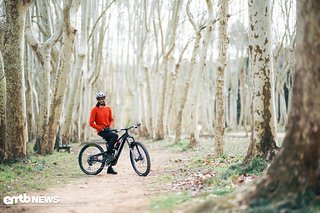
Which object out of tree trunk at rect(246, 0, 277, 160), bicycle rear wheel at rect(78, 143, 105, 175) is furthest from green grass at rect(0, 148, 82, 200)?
tree trunk at rect(246, 0, 277, 160)

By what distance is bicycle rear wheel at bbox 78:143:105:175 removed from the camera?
32.4ft

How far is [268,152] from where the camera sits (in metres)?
7.93

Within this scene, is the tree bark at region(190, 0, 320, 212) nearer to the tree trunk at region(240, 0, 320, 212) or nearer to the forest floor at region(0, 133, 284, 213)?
the tree trunk at region(240, 0, 320, 212)

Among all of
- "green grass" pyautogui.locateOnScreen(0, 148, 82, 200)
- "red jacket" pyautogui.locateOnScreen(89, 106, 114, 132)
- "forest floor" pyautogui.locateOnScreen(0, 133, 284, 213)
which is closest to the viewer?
"forest floor" pyautogui.locateOnScreen(0, 133, 284, 213)

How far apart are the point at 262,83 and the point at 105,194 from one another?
3645 mm

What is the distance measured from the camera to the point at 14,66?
10602mm

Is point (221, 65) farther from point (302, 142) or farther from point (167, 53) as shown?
point (167, 53)

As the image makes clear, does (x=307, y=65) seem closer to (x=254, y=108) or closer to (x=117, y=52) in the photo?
(x=254, y=108)

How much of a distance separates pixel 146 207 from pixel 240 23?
25886mm

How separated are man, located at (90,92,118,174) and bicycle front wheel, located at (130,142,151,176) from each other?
1.83 feet
